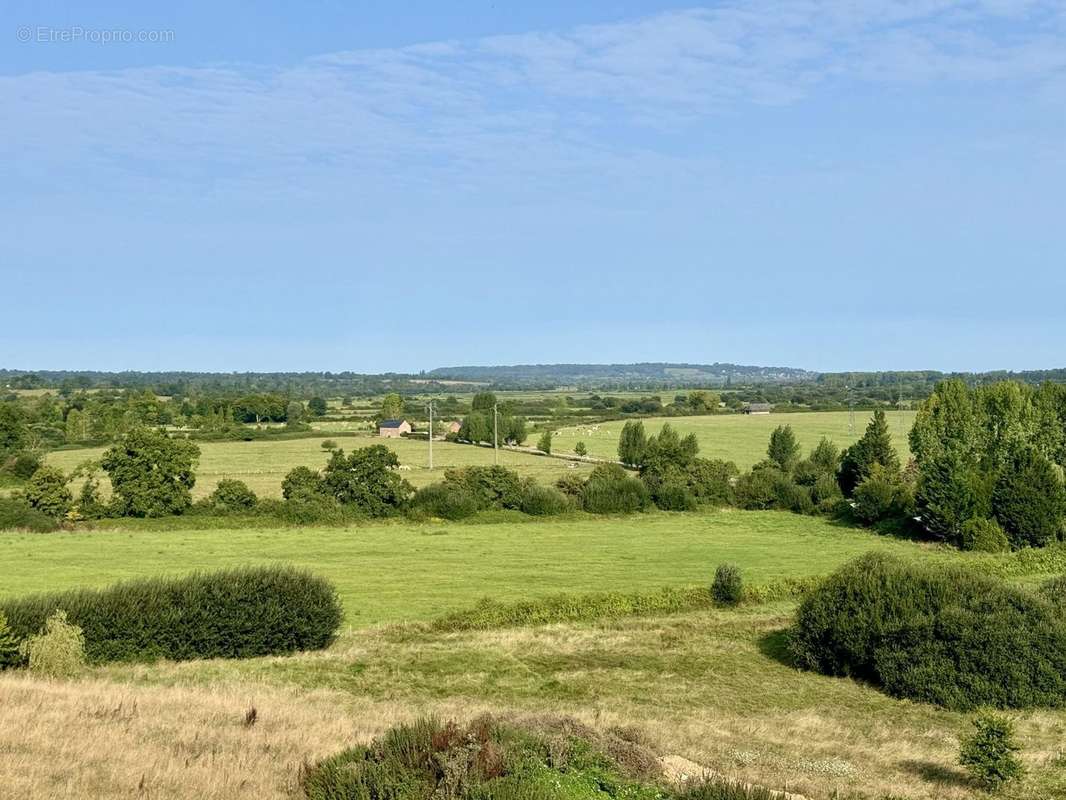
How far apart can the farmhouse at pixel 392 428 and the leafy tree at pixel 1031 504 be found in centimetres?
7684

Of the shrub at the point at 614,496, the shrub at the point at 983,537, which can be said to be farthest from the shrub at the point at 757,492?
the shrub at the point at 983,537

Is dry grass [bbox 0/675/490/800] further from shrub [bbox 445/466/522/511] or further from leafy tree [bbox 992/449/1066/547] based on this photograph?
leafy tree [bbox 992/449/1066/547]

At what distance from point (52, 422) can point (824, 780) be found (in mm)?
126438

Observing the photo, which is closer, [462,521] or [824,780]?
[824,780]

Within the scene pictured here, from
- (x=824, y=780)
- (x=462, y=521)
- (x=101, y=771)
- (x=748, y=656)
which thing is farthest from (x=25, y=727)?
(x=462, y=521)

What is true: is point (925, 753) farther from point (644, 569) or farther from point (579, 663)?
point (644, 569)

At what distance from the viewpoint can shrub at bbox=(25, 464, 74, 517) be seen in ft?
203

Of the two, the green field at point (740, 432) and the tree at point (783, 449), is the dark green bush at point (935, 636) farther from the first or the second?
the green field at point (740, 432)

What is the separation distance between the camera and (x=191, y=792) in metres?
13.2

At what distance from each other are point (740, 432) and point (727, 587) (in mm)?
83654

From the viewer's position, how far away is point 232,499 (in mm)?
64938

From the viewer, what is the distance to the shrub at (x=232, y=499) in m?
64.8

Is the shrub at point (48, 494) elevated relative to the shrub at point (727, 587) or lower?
elevated

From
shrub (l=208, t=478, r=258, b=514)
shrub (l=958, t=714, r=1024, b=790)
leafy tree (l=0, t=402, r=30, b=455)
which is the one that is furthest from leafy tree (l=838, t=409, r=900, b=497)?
leafy tree (l=0, t=402, r=30, b=455)
